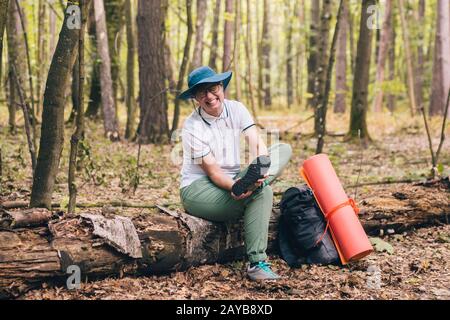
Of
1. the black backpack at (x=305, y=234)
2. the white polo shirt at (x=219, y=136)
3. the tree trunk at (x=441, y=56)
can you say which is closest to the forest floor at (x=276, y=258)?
the black backpack at (x=305, y=234)

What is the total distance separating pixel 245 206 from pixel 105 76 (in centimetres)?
820

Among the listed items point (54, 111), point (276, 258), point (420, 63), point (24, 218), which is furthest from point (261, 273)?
Answer: point (420, 63)

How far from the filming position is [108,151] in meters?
10.7

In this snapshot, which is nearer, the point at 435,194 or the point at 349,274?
the point at 349,274

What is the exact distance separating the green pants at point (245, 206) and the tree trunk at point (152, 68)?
283 inches

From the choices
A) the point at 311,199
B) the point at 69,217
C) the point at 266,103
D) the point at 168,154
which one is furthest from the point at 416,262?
the point at 266,103

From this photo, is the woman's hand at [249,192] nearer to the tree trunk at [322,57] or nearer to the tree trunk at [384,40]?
the tree trunk at [322,57]

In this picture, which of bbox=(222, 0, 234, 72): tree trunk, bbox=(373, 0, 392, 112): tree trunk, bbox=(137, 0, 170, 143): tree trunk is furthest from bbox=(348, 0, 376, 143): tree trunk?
bbox=(373, 0, 392, 112): tree trunk

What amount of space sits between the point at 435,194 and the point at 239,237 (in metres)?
2.29

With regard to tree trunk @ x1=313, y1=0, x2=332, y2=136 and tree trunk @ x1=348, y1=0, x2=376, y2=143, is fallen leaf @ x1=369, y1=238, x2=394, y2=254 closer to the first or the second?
tree trunk @ x1=313, y1=0, x2=332, y2=136

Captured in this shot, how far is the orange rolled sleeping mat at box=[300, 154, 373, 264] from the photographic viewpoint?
4977 millimetres

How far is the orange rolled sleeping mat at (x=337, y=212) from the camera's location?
4.98 m

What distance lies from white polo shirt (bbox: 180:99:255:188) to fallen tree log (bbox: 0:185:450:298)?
0.41 meters
